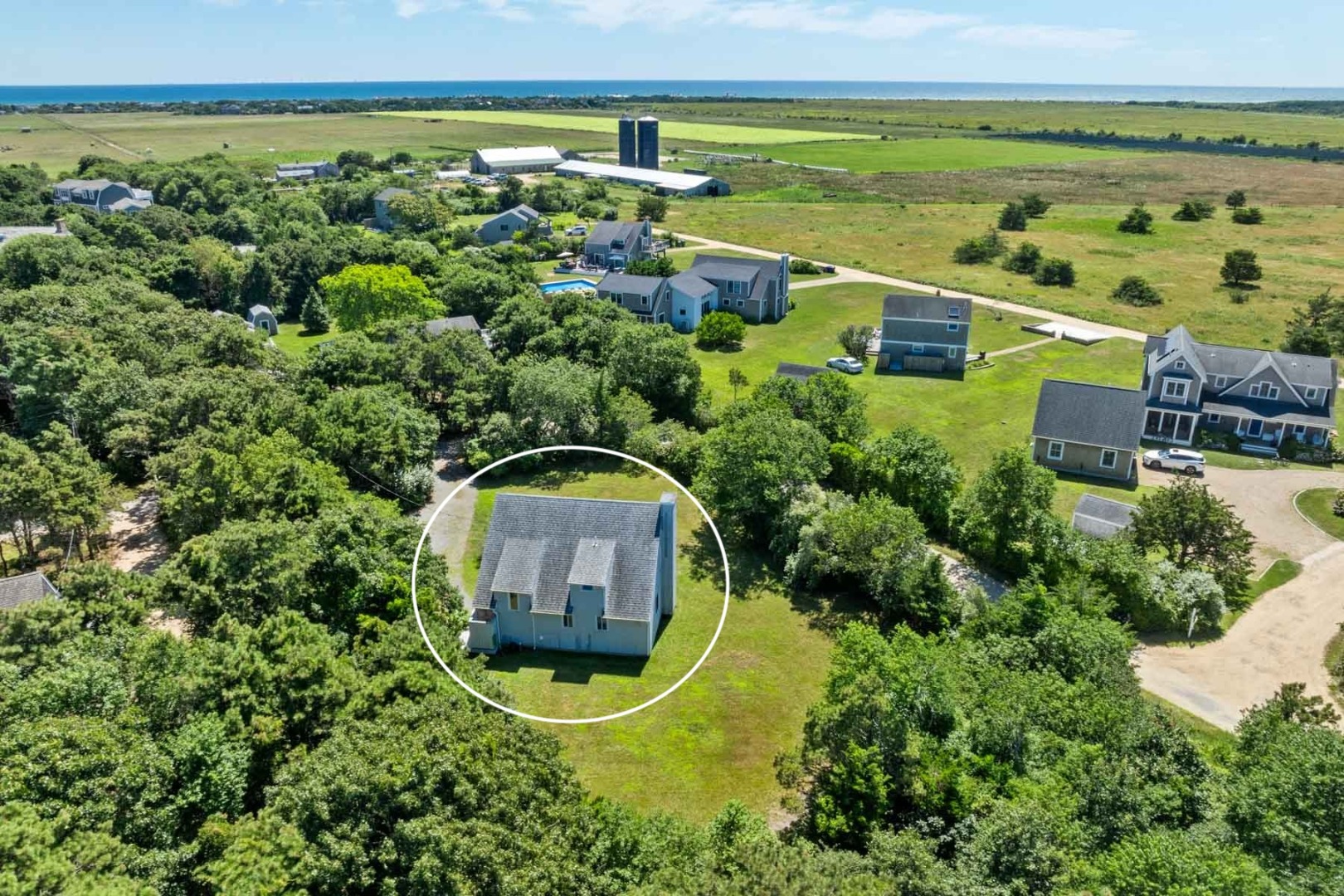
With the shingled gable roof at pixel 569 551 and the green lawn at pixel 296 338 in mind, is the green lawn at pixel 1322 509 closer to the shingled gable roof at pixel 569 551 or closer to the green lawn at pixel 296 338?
the shingled gable roof at pixel 569 551

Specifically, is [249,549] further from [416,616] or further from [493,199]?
[493,199]

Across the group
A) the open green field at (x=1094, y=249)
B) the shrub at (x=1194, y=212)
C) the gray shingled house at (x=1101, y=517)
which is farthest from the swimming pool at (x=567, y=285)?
the shrub at (x=1194, y=212)

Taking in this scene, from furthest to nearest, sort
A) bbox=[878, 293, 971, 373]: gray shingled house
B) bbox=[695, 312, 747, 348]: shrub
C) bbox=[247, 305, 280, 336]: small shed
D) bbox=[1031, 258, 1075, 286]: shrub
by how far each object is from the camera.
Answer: bbox=[1031, 258, 1075, 286]: shrub
bbox=[247, 305, 280, 336]: small shed
bbox=[695, 312, 747, 348]: shrub
bbox=[878, 293, 971, 373]: gray shingled house

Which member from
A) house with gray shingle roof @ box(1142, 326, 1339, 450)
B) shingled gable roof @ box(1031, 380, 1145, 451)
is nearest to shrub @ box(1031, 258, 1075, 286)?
house with gray shingle roof @ box(1142, 326, 1339, 450)

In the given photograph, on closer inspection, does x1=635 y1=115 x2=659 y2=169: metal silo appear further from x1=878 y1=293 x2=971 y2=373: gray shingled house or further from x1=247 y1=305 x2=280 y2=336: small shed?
x1=878 y1=293 x2=971 y2=373: gray shingled house

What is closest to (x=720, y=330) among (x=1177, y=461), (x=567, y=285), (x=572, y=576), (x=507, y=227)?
(x=567, y=285)

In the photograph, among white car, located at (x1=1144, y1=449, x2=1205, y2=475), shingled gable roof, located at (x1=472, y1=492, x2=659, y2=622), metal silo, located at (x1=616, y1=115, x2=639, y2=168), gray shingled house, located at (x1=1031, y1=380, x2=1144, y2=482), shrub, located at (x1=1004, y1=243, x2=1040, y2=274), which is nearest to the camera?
shingled gable roof, located at (x1=472, y1=492, x2=659, y2=622)

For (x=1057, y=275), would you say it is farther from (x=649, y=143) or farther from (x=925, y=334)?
(x=649, y=143)
